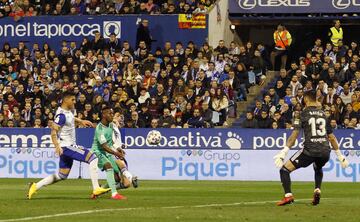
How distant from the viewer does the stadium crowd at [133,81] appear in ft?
117

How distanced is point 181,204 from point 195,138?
558 inches

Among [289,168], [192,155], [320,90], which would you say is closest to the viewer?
[289,168]

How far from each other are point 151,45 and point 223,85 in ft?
23.6

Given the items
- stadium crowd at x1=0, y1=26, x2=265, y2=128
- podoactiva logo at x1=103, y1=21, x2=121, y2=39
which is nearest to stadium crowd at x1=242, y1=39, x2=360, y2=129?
stadium crowd at x1=0, y1=26, x2=265, y2=128

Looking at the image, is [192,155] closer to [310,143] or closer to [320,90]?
[320,90]

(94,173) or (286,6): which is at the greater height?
(286,6)

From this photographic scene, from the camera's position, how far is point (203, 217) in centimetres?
1705

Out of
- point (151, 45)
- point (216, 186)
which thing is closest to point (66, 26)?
point (151, 45)

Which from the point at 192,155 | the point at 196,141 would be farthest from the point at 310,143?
the point at 196,141

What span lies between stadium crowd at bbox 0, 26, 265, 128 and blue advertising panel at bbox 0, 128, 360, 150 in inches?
27.7

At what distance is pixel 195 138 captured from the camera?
112 feet

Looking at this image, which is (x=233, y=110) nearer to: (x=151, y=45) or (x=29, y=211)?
(x=151, y=45)

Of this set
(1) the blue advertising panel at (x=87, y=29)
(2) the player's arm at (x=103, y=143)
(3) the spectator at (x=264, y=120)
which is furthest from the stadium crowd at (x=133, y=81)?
(2) the player's arm at (x=103, y=143)

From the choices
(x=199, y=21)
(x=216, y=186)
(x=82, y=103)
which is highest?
(x=199, y=21)
